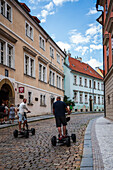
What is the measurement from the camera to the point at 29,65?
24.5 m

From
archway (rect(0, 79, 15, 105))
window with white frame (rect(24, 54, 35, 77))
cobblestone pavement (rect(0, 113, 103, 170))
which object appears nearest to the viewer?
cobblestone pavement (rect(0, 113, 103, 170))

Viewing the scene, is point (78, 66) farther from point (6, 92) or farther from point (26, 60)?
point (6, 92)

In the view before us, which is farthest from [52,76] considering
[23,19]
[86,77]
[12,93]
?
[86,77]

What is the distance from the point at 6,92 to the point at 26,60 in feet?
19.2

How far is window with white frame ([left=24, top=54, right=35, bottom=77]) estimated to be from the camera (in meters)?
23.8

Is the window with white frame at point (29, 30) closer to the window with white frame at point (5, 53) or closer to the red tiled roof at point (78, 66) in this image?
the window with white frame at point (5, 53)

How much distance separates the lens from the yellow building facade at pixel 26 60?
19109 millimetres

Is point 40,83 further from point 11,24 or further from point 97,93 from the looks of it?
point 97,93

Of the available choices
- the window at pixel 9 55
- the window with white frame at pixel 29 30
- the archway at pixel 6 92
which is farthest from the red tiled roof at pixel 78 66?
the archway at pixel 6 92

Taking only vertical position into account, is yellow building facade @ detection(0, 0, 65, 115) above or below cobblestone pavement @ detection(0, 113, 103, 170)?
above

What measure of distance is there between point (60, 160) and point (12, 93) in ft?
48.1

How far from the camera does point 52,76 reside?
111 feet

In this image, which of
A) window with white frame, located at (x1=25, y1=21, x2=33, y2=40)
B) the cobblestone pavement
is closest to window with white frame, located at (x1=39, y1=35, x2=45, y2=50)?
window with white frame, located at (x1=25, y1=21, x2=33, y2=40)

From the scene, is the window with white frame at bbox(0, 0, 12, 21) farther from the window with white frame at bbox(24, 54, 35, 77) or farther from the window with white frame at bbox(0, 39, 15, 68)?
the window with white frame at bbox(24, 54, 35, 77)
